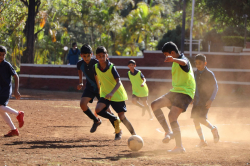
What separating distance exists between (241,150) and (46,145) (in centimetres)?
345

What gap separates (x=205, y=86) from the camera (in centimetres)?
685

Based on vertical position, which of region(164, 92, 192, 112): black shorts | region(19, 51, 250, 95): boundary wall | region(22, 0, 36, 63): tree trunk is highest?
region(22, 0, 36, 63): tree trunk

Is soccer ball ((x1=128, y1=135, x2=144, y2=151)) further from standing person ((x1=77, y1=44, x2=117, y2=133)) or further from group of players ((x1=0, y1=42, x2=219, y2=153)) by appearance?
standing person ((x1=77, y1=44, x2=117, y2=133))

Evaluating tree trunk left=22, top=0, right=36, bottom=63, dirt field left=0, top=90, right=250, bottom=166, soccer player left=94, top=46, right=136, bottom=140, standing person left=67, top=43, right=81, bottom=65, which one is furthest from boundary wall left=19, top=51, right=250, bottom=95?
soccer player left=94, top=46, right=136, bottom=140

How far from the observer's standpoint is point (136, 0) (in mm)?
42875

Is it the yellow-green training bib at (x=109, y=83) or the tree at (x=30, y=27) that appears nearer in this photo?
the yellow-green training bib at (x=109, y=83)

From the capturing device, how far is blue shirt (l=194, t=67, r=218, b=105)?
6836 mm

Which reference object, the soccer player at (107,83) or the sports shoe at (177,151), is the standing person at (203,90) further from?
the soccer player at (107,83)

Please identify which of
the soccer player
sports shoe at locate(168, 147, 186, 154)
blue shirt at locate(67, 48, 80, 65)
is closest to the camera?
sports shoe at locate(168, 147, 186, 154)

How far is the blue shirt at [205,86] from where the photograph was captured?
22.4 ft

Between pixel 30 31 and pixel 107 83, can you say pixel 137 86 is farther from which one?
pixel 30 31

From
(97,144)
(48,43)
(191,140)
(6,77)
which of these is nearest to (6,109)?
(6,77)

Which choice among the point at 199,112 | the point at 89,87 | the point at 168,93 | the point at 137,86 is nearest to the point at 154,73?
the point at 137,86

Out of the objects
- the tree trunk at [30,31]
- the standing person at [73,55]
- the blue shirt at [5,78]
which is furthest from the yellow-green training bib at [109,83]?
the tree trunk at [30,31]
